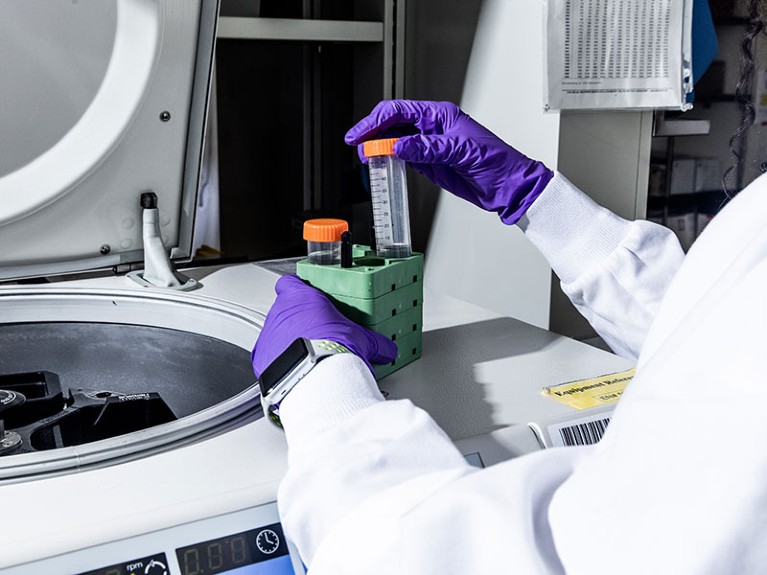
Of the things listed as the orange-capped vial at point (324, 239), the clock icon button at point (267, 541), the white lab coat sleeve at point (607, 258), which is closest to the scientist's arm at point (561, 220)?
the white lab coat sleeve at point (607, 258)

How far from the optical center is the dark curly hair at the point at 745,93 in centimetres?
203

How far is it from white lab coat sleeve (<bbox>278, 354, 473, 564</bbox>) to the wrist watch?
6 centimetres

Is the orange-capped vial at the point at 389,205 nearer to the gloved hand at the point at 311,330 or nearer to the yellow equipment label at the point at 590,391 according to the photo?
the gloved hand at the point at 311,330

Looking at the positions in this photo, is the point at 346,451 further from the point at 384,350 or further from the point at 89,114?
the point at 89,114

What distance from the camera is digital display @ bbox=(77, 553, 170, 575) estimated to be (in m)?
0.78

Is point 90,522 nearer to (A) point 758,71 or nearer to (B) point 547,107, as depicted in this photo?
(B) point 547,107

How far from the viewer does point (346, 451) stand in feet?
2.68

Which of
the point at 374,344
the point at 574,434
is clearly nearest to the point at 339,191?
the point at 374,344

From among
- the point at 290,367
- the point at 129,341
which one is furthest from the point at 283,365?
the point at 129,341

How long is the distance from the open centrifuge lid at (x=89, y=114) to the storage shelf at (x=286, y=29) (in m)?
0.30

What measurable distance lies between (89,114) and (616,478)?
4.07 feet

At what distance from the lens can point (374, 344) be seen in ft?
3.73

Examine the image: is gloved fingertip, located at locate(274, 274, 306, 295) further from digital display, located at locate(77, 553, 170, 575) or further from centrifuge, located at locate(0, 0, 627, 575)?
digital display, located at locate(77, 553, 170, 575)

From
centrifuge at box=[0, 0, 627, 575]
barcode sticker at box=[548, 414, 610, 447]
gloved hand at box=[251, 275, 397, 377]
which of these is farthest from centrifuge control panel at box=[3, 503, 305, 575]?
barcode sticker at box=[548, 414, 610, 447]
